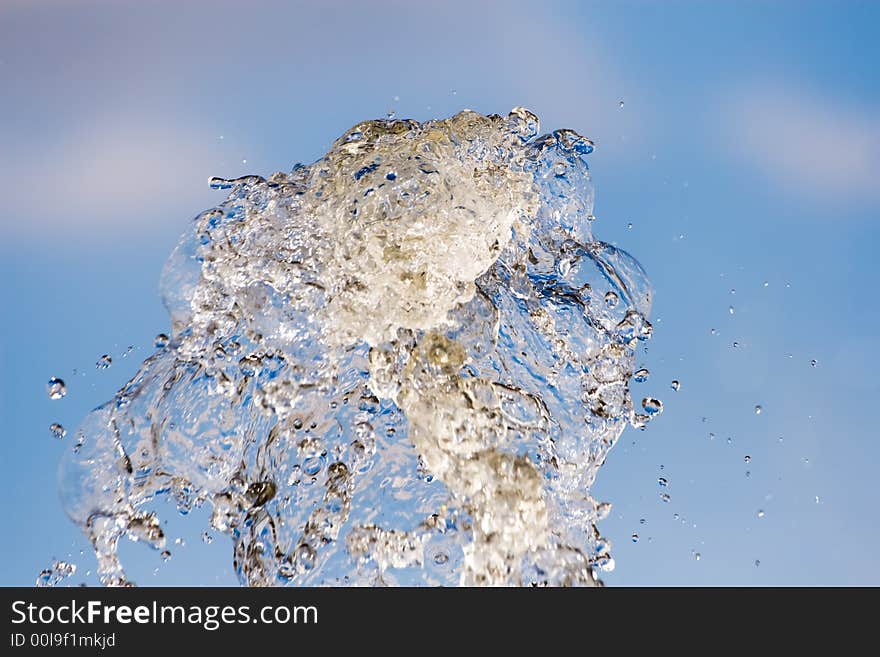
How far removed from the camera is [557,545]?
2980 millimetres

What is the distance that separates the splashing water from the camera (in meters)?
2.97

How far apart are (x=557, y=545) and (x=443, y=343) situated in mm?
725

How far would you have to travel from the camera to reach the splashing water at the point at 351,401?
9.73ft

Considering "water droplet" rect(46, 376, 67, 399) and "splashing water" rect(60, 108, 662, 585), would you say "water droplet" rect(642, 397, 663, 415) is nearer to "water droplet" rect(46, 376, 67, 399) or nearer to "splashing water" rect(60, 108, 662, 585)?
"splashing water" rect(60, 108, 662, 585)

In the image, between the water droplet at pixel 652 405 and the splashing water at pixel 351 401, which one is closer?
the splashing water at pixel 351 401

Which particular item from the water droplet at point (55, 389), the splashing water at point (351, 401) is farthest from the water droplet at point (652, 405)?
the water droplet at point (55, 389)

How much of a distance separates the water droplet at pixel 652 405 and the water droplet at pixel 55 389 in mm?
1910

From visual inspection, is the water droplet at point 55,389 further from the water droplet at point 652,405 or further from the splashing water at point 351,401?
the water droplet at point 652,405

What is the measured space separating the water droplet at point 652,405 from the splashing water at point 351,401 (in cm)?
38

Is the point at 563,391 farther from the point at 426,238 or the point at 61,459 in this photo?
the point at 61,459

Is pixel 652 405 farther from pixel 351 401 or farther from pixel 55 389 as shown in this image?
pixel 55 389

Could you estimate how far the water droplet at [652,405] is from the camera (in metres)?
3.33

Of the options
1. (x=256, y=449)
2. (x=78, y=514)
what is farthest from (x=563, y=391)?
(x=78, y=514)

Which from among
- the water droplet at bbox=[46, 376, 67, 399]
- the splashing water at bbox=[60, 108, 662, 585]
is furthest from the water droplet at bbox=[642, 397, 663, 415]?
the water droplet at bbox=[46, 376, 67, 399]
